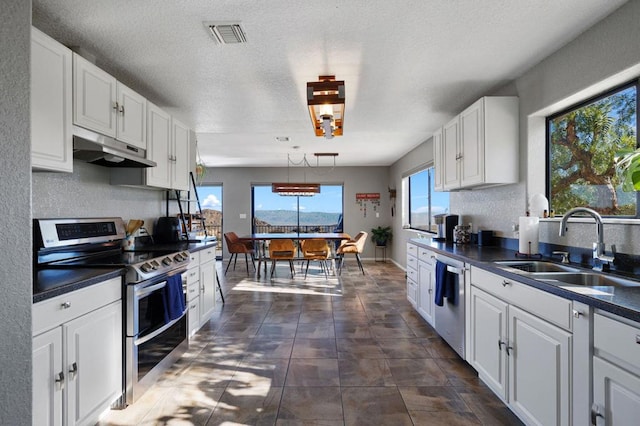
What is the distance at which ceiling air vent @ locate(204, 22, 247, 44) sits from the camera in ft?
6.75

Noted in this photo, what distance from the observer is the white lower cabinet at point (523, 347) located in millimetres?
1509

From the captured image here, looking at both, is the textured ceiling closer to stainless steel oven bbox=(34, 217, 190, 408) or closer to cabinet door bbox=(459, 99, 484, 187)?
cabinet door bbox=(459, 99, 484, 187)

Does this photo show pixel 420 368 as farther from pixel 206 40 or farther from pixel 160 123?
pixel 160 123

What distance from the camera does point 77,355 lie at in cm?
164

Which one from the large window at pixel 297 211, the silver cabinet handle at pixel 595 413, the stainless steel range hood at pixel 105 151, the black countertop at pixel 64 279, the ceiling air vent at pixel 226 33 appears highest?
the ceiling air vent at pixel 226 33

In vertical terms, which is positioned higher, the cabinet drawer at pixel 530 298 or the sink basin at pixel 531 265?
the sink basin at pixel 531 265

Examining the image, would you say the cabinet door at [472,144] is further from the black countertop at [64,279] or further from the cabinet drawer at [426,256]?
the black countertop at [64,279]

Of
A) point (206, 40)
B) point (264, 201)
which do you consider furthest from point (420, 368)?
point (264, 201)

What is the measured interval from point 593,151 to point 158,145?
3.56 metres

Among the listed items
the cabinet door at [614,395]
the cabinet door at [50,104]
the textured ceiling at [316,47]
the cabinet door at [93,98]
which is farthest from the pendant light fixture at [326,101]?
the cabinet door at [614,395]

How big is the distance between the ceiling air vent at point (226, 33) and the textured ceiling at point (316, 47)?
0.16ft

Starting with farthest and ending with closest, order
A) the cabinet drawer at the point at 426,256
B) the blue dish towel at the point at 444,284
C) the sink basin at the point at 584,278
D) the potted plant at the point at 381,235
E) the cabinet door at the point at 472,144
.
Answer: the potted plant at the point at 381,235 → the cabinet drawer at the point at 426,256 → the cabinet door at the point at 472,144 → the blue dish towel at the point at 444,284 → the sink basin at the point at 584,278

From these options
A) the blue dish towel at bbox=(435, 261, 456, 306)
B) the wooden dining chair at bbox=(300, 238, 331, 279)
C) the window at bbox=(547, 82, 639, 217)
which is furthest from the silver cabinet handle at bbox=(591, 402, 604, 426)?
the wooden dining chair at bbox=(300, 238, 331, 279)

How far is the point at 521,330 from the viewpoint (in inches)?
71.2
